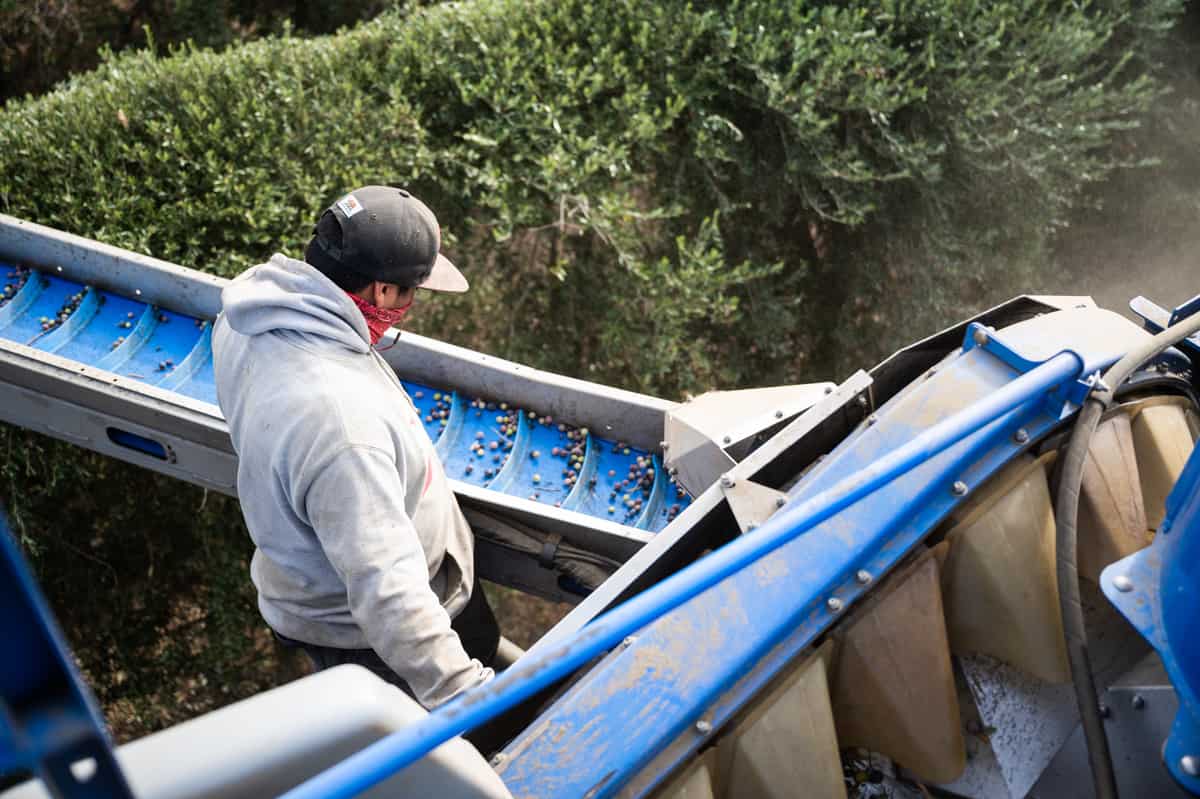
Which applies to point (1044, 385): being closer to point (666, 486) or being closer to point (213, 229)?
point (666, 486)

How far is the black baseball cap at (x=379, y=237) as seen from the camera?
2.68 meters

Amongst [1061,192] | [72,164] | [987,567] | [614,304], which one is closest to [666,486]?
[987,567]

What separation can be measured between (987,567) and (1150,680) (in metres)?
0.43

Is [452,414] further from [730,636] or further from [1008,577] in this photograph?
[1008,577]

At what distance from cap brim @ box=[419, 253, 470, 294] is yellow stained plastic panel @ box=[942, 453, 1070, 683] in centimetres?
152

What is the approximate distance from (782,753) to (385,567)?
3.37ft

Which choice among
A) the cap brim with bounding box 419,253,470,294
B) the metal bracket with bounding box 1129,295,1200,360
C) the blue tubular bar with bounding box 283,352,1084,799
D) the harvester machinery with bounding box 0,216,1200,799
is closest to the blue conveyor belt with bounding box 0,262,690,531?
the harvester machinery with bounding box 0,216,1200,799

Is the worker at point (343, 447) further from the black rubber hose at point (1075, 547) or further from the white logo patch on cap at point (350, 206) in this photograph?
the black rubber hose at point (1075, 547)

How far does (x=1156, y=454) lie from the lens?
2775 millimetres

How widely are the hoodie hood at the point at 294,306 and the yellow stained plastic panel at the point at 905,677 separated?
57.9 inches

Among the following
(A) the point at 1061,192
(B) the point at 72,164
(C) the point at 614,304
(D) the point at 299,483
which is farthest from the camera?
(A) the point at 1061,192

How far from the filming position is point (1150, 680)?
2.42m

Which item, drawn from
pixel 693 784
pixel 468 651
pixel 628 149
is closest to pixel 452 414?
pixel 468 651

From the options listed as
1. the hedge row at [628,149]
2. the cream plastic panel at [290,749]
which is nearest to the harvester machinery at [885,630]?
the cream plastic panel at [290,749]
